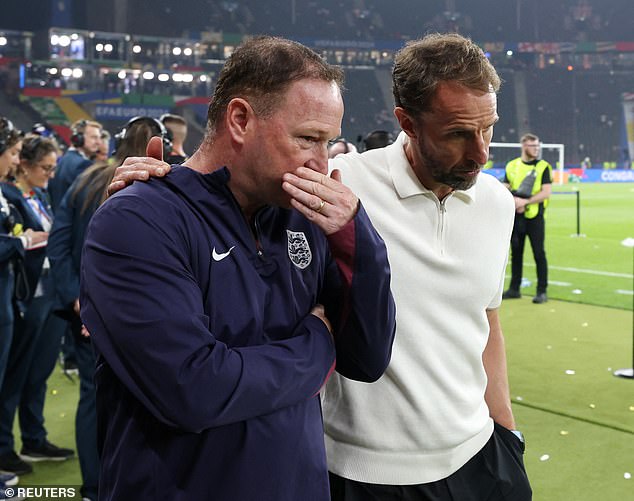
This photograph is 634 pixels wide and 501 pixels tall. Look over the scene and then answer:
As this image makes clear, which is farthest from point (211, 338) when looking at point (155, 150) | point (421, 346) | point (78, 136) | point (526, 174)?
point (526, 174)

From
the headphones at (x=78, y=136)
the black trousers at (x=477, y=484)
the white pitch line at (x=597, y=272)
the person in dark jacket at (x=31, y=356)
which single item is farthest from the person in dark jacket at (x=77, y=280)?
the white pitch line at (x=597, y=272)

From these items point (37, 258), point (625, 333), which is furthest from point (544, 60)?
point (37, 258)

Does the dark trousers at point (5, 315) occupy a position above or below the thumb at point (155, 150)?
below

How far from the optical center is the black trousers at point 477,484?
1891 mm

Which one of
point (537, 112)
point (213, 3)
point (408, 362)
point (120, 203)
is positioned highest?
Result: point (213, 3)

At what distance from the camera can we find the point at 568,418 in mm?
5293

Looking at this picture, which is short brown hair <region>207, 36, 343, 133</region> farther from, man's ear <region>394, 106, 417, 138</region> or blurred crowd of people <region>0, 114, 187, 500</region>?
blurred crowd of people <region>0, 114, 187, 500</region>

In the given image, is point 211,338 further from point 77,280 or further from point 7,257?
point 7,257

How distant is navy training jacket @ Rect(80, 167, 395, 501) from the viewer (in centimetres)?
135

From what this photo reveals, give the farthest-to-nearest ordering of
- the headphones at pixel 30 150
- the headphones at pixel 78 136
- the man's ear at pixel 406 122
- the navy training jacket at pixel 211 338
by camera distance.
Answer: the headphones at pixel 78 136 → the headphones at pixel 30 150 → the man's ear at pixel 406 122 → the navy training jacket at pixel 211 338

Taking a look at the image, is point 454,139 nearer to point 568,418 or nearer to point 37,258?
point 37,258

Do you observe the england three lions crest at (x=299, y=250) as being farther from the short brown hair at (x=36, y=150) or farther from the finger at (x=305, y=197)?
the short brown hair at (x=36, y=150)

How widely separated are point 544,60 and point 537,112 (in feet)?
16.7

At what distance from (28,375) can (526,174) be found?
660cm
